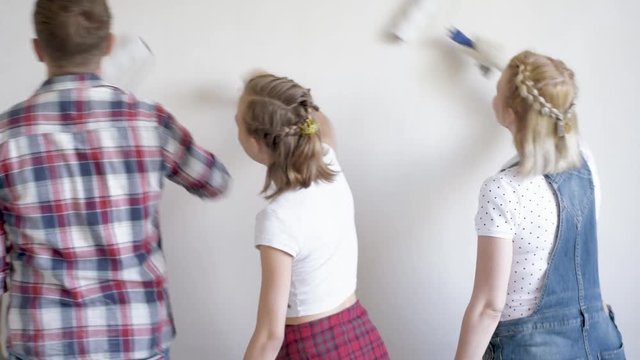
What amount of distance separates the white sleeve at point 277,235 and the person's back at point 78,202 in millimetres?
207

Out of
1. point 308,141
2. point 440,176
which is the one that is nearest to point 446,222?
point 440,176

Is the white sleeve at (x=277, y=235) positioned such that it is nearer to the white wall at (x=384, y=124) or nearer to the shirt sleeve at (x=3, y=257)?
the white wall at (x=384, y=124)

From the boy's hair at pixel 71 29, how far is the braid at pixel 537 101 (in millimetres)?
718

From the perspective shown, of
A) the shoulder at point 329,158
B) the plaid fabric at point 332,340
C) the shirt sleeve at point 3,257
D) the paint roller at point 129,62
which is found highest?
the paint roller at point 129,62

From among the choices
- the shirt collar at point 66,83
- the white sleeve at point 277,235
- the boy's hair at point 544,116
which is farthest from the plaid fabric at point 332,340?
the shirt collar at point 66,83

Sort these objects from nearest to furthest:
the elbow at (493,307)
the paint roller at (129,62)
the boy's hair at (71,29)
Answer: the boy's hair at (71,29) < the elbow at (493,307) < the paint roller at (129,62)

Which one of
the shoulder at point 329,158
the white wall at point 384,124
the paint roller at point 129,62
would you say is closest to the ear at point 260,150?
the shoulder at point 329,158

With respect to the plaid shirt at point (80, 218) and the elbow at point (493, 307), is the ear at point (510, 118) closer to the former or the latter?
the elbow at point (493, 307)

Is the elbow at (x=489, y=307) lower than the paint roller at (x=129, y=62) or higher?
lower

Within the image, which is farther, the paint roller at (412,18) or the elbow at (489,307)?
the paint roller at (412,18)

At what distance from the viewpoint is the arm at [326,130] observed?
1198 millimetres

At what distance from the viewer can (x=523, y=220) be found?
102 centimetres

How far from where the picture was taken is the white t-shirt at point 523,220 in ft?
3.34

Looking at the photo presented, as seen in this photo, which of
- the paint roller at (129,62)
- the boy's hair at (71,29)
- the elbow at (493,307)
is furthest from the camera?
the paint roller at (129,62)
